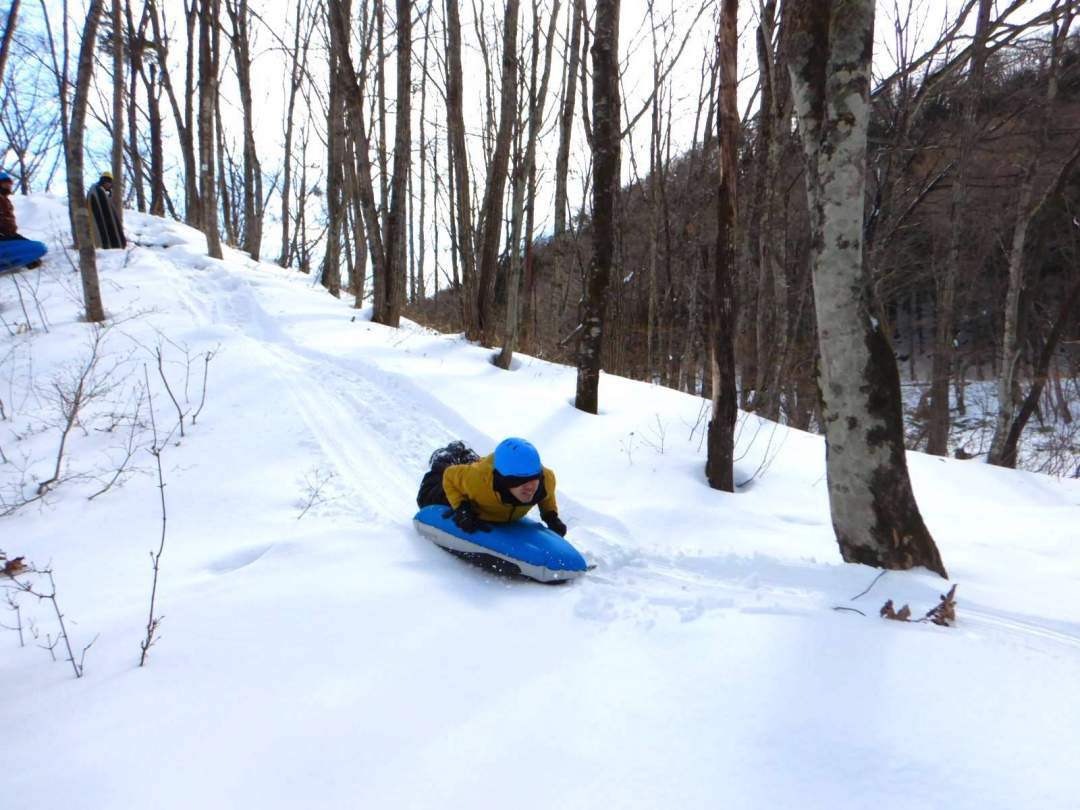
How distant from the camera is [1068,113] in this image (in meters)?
10.2

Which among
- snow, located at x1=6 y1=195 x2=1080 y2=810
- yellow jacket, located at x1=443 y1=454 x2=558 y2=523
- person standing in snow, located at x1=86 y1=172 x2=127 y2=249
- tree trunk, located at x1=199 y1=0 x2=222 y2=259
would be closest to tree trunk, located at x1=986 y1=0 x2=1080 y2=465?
snow, located at x1=6 y1=195 x2=1080 y2=810

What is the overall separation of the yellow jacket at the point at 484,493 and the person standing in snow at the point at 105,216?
1192 centimetres

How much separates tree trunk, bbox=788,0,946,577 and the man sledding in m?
1.70

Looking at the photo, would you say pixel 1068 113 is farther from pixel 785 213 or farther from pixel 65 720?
pixel 65 720

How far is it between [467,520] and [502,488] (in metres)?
0.29

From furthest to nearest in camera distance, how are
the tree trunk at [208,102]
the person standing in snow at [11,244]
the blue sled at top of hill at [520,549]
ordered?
the tree trunk at [208,102]
the person standing in snow at [11,244]
the blue sled at top of hill at [520,549]

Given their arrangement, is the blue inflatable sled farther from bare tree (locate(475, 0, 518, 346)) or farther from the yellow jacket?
the yellow jacket

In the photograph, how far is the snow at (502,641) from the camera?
192cm

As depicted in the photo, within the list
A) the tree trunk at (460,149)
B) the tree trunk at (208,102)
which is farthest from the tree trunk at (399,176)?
the tree trunk at (208,102)

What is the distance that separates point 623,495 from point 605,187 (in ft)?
11.6

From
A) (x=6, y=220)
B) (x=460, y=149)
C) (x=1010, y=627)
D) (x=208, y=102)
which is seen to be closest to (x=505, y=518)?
(x=1010, y=627)

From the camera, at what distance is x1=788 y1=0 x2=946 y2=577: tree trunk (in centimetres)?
318

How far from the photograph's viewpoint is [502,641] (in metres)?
2.82

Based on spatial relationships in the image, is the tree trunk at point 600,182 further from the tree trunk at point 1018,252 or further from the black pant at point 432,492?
the tree trunk at point 1018,252
